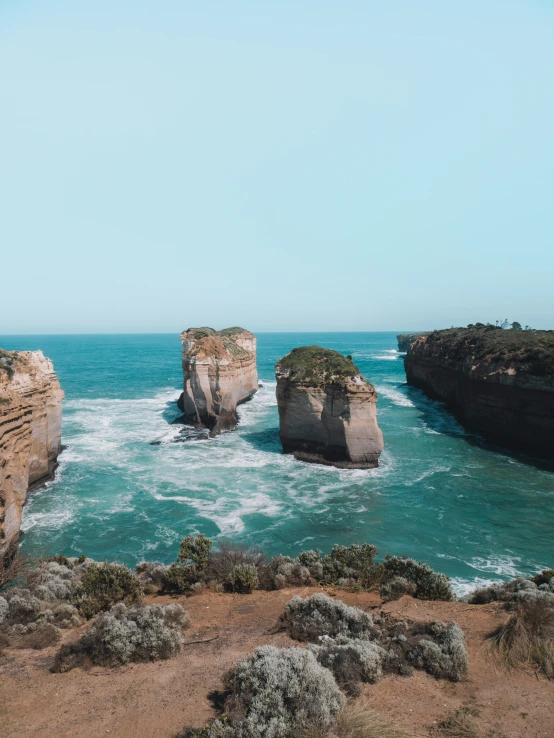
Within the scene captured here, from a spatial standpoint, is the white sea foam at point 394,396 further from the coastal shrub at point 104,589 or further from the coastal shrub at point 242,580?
the coastal shrub at point 104,589

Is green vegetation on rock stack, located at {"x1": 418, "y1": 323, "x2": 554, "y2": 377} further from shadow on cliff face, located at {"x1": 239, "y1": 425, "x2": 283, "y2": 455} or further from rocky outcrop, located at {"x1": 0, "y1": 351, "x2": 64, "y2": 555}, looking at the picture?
rocky outcrop, located at {"x1": 0, "y1": 351, "x2": 64, "y2": 555}

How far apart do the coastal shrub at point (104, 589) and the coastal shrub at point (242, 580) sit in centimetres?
297

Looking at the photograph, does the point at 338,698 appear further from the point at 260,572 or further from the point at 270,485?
the point at 270,485

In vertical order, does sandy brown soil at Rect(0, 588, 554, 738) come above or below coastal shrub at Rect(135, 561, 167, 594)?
above

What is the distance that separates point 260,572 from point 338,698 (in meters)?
7.78

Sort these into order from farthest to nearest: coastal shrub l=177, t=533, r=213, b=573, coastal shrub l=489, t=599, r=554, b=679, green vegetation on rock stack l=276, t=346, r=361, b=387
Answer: green vegetation on rock stack l=276, t=346, r=361, b=387, coastal shrub l=177, t=533, r=213, b=573, coastal shrub l=489, t=599, r=554, b=679

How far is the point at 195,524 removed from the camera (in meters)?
24.1

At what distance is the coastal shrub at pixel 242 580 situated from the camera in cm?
1406

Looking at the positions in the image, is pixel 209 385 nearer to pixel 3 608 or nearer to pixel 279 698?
pixel 3 608

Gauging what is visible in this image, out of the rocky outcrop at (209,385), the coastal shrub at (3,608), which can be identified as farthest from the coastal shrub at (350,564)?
the rocky outcrop at (209,385)

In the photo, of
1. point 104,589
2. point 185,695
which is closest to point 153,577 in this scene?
point 104,589

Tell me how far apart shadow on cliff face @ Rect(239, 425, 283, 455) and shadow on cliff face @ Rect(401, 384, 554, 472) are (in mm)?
16085

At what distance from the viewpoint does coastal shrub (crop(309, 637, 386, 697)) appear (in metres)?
8.27

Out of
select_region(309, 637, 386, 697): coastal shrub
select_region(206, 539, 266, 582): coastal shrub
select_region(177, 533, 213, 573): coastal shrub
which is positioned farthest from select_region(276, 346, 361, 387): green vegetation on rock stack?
select_region(309, 637, 386, 697): coastal shrub
